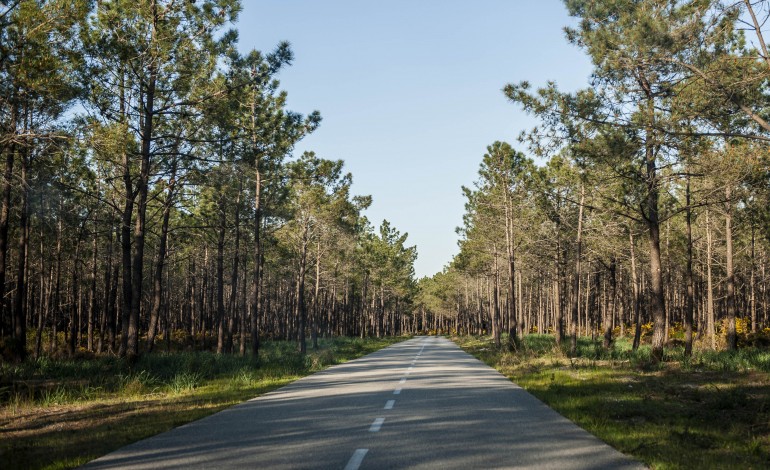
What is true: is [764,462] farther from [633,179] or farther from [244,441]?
[633,179]

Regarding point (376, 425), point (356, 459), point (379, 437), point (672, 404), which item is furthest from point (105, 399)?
point (672, 404)

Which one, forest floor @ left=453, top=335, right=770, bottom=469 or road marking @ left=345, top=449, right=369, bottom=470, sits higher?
road marking @ left=345, top=449, right=369, bottom=470

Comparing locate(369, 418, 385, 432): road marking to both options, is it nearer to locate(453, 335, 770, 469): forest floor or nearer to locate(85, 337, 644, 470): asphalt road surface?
locate(85, 337, 644, 470): asphalt road surface

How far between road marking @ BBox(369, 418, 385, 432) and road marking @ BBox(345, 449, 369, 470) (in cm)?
160

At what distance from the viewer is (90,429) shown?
9.66 m

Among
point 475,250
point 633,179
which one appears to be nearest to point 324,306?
point 475,250

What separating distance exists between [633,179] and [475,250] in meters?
31.3

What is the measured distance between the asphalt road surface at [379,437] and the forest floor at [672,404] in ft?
1.93

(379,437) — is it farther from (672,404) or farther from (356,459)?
(672,404)

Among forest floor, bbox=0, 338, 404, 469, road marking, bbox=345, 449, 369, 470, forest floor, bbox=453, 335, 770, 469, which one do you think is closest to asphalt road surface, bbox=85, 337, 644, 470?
road marking, bbox=345, 449, 369, 470

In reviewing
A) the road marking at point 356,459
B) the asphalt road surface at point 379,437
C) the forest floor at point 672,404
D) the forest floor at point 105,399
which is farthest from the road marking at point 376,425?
the forest floor at point 105,399

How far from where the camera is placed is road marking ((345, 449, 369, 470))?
6.25 meters

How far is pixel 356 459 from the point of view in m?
6.62

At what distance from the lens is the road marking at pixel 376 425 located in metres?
8.71
